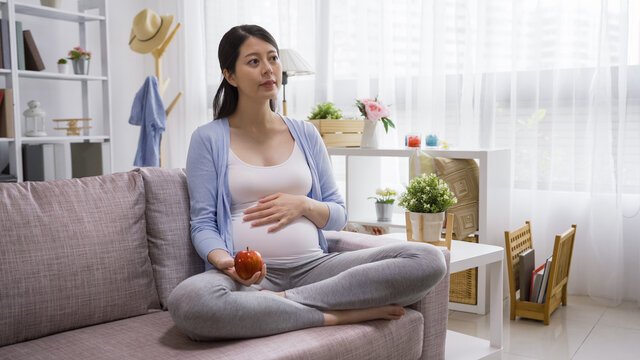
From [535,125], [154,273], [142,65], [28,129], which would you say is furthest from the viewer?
[142,65]

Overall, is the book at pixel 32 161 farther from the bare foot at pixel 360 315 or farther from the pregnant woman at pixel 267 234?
the bare foot at pixel 360 315

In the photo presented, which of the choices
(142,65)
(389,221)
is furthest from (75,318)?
(142,65)

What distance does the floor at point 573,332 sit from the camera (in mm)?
2104

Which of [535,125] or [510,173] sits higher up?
[535,125]

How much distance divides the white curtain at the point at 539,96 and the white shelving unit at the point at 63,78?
1.72 metres

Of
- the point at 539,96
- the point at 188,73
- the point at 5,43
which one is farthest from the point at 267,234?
the point at 188,73

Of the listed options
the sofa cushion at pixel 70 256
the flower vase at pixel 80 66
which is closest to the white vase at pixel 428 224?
the sofa cushion at pixel 70 256

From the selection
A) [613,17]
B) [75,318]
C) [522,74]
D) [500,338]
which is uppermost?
[613,17]

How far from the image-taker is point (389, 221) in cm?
297

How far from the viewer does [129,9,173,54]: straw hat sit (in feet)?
12.3

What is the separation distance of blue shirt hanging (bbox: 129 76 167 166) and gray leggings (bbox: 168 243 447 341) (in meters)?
2.26

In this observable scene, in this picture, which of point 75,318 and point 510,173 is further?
point 510,173

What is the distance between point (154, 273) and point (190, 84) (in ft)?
9.60

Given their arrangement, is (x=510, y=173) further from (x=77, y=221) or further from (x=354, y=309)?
(x=77, y=221)
